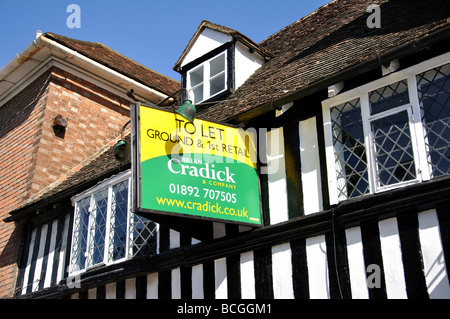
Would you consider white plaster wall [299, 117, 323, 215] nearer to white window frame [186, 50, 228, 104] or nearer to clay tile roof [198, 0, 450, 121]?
clay tile roof [198, 0, 450, 121]

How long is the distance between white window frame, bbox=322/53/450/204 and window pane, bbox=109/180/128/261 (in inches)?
141

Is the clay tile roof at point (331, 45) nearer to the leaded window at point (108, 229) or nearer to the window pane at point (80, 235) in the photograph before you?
the leaded window at point (108, 229)

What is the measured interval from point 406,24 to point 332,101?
60.8 inches

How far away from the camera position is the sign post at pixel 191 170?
6.82 m

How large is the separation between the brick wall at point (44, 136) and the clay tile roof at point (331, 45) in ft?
11.7

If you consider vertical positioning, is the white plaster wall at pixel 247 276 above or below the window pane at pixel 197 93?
below

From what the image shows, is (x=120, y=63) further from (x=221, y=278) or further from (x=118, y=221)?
(x=221, y=278)

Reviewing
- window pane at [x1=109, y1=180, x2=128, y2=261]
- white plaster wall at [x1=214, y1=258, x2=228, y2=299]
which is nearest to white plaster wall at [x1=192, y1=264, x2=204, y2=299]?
white plaster wall at [x1=214, y1=258, x2=228, y2=299]

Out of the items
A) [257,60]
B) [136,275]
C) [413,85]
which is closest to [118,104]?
[257,60]

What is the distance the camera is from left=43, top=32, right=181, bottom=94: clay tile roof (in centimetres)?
1273

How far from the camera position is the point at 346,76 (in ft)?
22.9

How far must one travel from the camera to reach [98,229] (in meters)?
9.56

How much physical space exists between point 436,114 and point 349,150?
1.07 metres

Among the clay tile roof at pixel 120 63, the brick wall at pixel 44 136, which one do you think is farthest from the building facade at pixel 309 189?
the clay tile roof at pixel 120 63
